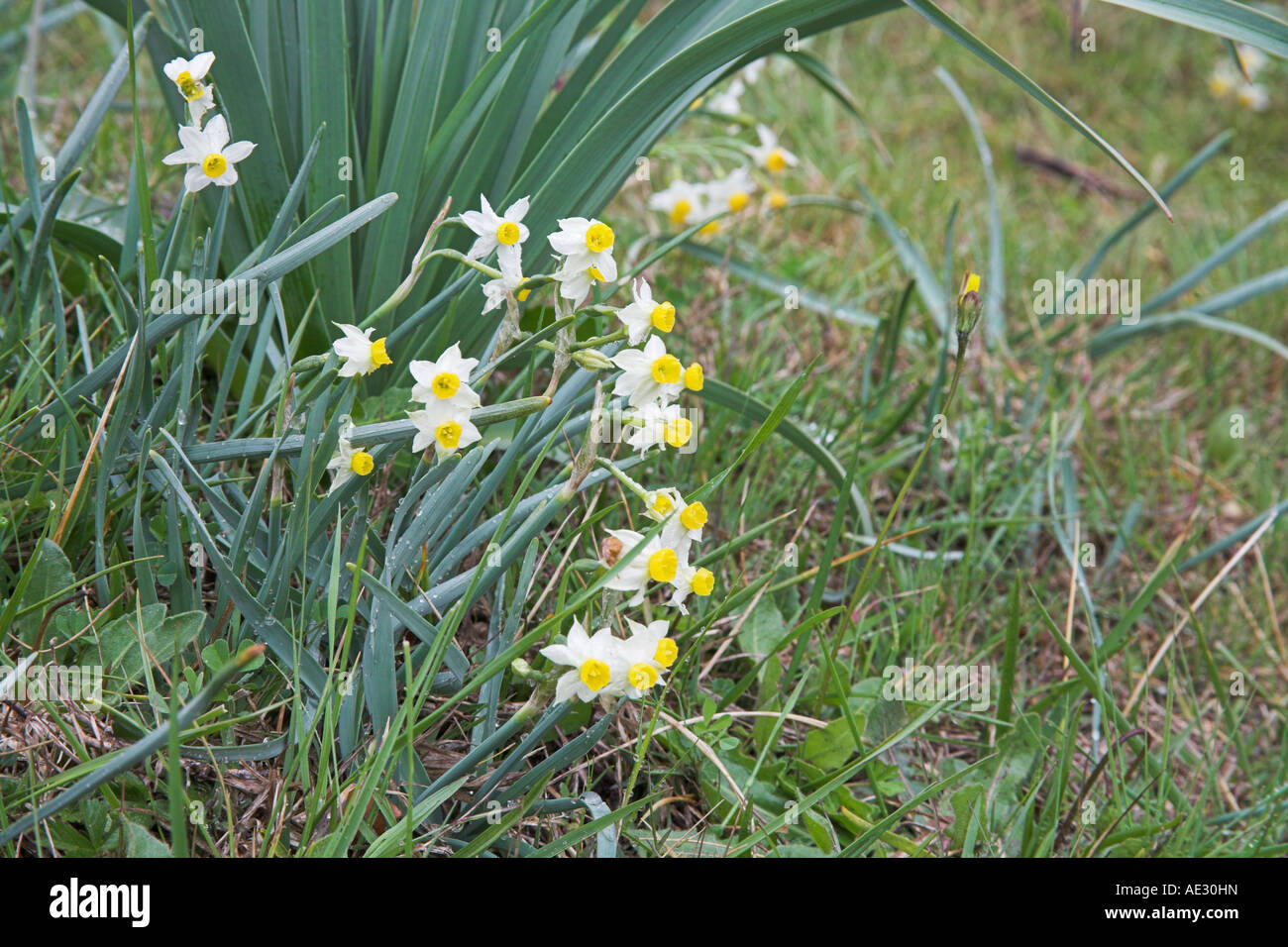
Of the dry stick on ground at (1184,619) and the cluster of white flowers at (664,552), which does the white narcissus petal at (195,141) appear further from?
the dry stick on ground at (1184,619)

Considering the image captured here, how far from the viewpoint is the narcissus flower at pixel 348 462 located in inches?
40.1

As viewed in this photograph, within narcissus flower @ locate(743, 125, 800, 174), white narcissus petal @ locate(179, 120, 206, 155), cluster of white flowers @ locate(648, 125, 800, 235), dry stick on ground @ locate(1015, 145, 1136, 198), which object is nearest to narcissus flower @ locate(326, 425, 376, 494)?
white narcissus petal @ locate(179, 120, 206, 155)

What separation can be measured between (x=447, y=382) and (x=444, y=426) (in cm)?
4

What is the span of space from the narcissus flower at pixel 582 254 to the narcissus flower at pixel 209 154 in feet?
1.18

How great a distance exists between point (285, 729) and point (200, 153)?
0.65 metres

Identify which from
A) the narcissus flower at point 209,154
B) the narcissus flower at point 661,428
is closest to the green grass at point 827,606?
the narcissus flower at point 661,428

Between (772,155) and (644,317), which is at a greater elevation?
(772,155)

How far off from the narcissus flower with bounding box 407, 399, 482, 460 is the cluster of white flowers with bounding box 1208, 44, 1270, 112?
3.35 metres

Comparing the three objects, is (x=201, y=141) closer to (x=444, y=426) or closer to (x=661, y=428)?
(x=444, y=426)

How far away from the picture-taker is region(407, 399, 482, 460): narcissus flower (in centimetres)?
98

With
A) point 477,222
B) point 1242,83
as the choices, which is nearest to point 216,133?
point 477,222

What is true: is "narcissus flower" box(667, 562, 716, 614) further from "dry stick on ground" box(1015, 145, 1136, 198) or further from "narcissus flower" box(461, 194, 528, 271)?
"dry stick on ground" box(1015, 145, 1136, 198)

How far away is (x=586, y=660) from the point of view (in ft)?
3.11
